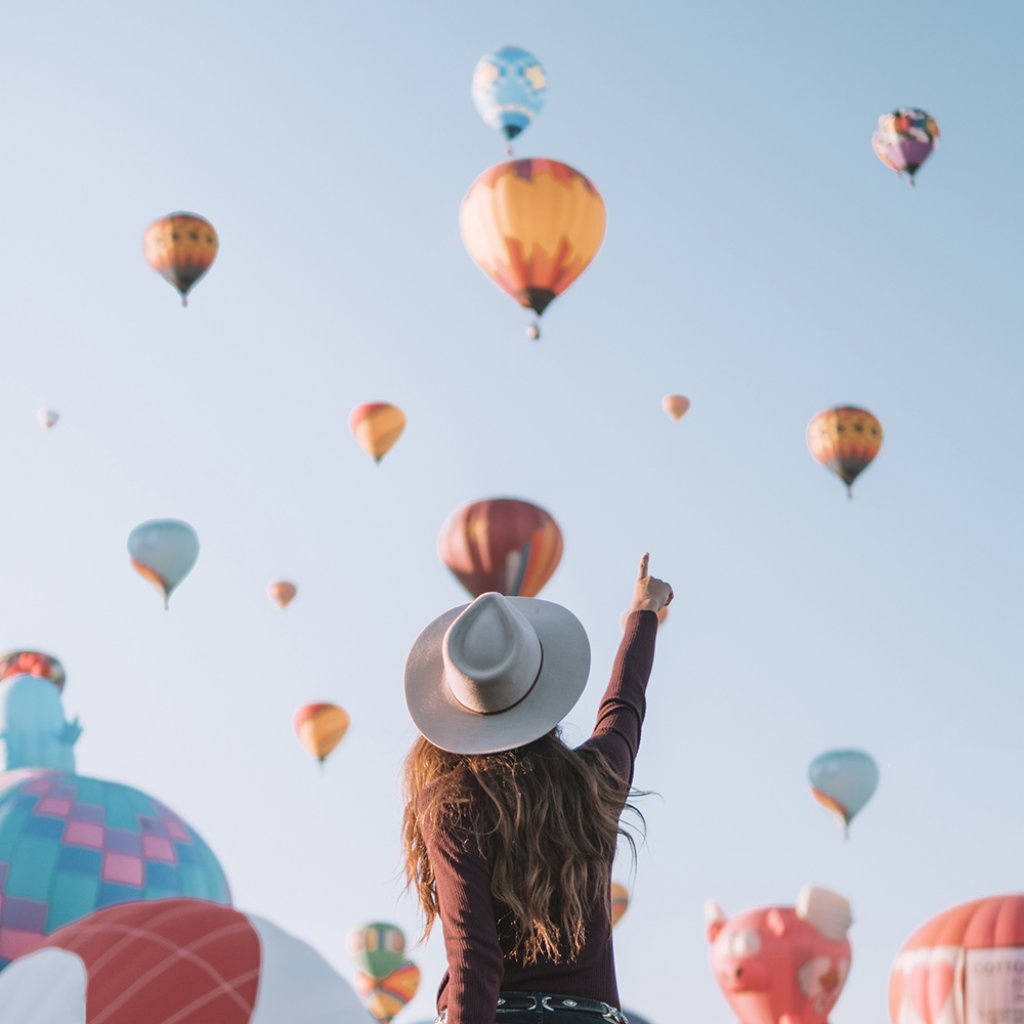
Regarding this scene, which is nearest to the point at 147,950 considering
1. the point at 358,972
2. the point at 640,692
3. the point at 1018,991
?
the point at 640,692

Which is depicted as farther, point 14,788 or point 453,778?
point 14,788

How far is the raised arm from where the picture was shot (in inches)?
127

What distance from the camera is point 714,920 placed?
85.2 feet

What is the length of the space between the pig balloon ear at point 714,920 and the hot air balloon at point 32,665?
1101cm

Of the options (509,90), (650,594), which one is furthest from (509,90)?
(650,594)

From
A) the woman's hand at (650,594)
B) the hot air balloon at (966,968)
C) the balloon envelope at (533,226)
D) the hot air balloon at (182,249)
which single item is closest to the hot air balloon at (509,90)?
the balloon envelope at (533,226)

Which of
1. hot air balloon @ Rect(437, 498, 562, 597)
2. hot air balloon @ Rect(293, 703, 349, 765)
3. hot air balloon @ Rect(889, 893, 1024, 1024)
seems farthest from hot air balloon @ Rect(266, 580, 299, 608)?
hot air balloon @ Rect(889, 893, 1024, 1024)

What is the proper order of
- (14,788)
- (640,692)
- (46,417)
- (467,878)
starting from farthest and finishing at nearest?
1. (46,417)
2. (14,788)
3. (640,692)
4. (467,878)

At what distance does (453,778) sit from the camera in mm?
3088

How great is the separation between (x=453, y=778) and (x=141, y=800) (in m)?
18.0

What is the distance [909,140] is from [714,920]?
13.6 m

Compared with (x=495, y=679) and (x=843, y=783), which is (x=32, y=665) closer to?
(x=843, y=783)

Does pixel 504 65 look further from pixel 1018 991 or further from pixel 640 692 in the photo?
pixel 640 692

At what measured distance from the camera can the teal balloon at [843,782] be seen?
29.0 m
